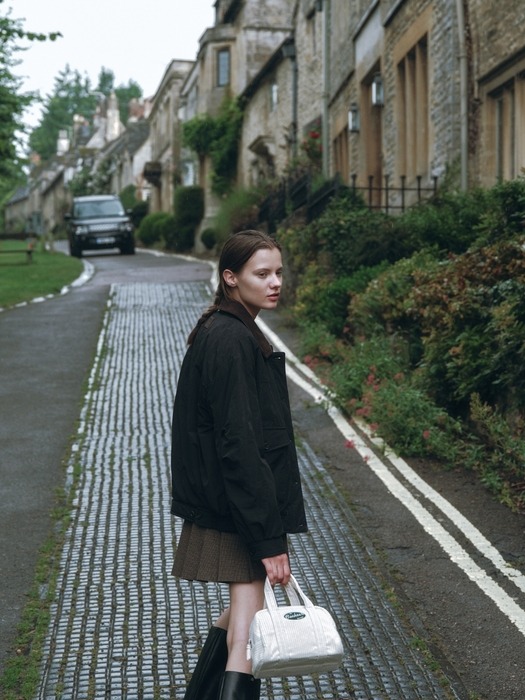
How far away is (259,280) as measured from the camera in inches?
154

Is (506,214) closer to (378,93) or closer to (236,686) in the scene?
(236,686)

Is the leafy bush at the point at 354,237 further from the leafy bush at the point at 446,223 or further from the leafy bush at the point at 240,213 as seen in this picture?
the leafy bush at the point at 240,213

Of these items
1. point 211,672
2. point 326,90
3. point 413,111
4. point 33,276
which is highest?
point 326,90

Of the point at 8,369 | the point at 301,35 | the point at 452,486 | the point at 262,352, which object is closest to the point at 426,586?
the point at 452,486

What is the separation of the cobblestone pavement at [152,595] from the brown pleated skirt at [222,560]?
3.68 feet

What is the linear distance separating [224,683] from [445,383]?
6277 mm

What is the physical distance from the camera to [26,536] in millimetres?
7055

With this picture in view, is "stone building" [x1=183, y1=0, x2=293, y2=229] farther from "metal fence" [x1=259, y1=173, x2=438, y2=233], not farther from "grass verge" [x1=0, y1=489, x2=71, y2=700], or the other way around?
"grass verge" [x1=0, y1=489, x2=71, y2=700]

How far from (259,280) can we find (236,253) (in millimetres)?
120

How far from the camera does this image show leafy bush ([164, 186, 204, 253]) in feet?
141

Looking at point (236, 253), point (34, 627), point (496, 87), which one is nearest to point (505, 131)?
point (496, 87)

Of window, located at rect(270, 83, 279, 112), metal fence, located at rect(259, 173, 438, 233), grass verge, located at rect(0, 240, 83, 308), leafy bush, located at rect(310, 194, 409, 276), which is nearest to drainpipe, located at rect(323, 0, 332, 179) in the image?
metal fence, located at rect(259, 173, 438, 233)

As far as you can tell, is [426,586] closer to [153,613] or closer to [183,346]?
[153,613]

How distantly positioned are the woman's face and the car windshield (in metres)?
33.1
